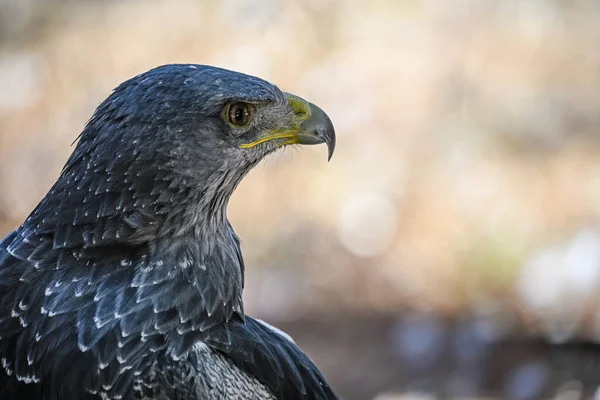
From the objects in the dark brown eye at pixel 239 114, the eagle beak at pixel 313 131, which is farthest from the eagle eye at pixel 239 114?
the eagle beak at pixel 313 131

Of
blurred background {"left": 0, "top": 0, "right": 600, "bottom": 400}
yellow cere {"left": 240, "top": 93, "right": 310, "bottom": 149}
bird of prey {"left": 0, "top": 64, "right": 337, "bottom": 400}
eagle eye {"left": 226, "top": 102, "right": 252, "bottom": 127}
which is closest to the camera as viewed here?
bird of prey {"left": 0, "top": 64, "right": 337, "bottom": 400}

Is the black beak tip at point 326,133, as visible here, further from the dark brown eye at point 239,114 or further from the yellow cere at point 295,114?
the dark brown eye at point 239,114

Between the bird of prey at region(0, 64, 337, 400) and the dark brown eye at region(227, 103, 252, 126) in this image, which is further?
the dark brown eye at region(227, 103, 252, 126)

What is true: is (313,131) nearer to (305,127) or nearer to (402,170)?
(305,127)

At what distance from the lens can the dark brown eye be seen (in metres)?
3.99

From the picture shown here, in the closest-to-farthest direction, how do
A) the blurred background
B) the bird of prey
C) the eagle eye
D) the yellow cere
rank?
the bird of prey < the eagle eye < the yellow cere < the blurred background

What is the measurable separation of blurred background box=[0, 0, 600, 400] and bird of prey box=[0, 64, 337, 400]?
4.50 metres

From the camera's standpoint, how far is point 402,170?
9812mm

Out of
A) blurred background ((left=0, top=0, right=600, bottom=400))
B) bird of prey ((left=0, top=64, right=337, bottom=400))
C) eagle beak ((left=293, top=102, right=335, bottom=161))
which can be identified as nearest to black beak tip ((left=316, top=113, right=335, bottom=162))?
eagle beak ((left=293, top=102, right=335, bottom=161))

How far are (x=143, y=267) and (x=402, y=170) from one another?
621 centimetres

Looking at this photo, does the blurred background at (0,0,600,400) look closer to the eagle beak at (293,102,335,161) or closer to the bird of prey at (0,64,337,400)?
the eagle beak at (293,102,335,161)

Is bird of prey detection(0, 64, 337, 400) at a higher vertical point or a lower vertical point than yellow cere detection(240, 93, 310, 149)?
lower

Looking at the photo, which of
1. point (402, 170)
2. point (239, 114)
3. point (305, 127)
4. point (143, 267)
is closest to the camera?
point (143, 267)

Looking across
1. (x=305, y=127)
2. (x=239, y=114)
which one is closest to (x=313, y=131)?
(x=305, y=127)
